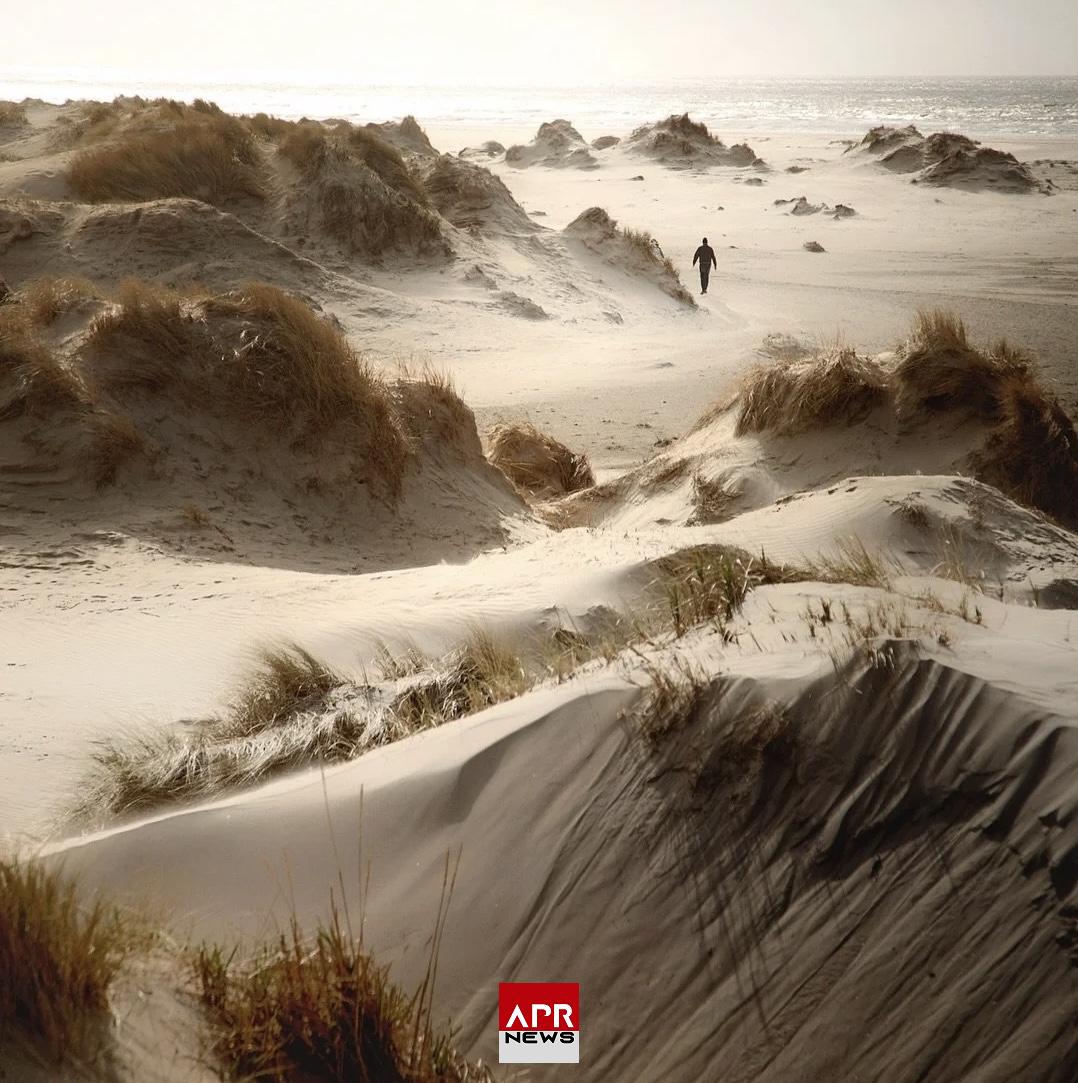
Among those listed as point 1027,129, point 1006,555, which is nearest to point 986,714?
point 1006,555

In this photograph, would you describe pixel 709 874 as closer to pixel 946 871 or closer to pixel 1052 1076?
pixel 946 871

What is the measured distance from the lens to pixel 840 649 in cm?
235

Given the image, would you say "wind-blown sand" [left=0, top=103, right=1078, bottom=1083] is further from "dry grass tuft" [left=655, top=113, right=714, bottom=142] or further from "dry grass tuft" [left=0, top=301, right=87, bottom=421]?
"dry grass tuft" [left=655, top=113, right=714, bottom=142]

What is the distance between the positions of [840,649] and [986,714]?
38cm

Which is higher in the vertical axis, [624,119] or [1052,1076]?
[624,119]

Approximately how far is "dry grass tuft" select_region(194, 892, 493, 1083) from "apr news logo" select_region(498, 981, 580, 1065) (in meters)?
0.15

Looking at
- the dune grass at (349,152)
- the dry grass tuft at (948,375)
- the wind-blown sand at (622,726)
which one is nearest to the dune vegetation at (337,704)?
the wind-blown sand at (622,726)

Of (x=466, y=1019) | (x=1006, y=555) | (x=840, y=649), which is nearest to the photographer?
(x=466, y=1019)

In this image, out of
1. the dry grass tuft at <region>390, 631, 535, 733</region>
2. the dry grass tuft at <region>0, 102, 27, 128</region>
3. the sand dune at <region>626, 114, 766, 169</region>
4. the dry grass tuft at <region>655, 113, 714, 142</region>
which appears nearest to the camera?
the dry grass tuft at <region>390, 631, 535, 733</region>

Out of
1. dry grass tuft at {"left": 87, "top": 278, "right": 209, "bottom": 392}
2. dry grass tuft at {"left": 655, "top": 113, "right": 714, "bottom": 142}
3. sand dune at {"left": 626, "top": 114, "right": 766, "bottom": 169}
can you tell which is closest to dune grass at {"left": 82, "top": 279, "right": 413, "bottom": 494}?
dry grass tuft at {"left": 87, "top": 278, "right": 209, "bottom": 392}

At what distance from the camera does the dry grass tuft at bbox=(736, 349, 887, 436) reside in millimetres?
7078

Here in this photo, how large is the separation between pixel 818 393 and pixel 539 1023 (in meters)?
5.99

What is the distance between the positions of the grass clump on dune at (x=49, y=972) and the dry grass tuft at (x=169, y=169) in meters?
14.5

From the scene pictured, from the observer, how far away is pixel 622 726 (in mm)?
2410
